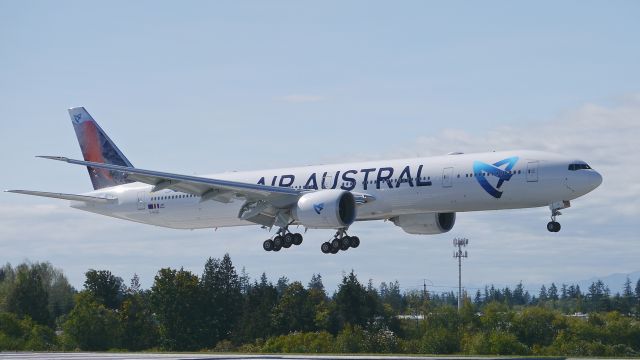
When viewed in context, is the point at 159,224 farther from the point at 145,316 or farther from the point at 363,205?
the point at 145,316

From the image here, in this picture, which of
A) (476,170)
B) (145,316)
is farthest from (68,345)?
(476,170)

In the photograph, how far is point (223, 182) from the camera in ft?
180

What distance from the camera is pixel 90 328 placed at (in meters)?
102

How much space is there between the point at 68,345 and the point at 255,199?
158 ft

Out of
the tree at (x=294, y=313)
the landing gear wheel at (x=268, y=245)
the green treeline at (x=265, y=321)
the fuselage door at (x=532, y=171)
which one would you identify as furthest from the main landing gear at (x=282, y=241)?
the tree at (x=294, y=313)

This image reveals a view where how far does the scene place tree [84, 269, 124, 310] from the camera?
122m

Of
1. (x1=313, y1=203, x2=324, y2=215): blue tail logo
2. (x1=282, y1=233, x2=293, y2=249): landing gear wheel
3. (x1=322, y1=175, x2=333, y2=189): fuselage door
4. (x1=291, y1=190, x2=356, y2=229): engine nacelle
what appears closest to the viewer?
(x1=291, y1=190, x2=356, y2=229): engine nacelle

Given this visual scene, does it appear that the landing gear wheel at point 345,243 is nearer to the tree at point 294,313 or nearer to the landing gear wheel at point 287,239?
the landing gear wheel at point 287,239

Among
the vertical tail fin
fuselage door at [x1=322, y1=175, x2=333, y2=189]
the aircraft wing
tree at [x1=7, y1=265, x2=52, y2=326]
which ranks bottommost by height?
tree at [x1=7, y1=265, x2=52, y2=326]

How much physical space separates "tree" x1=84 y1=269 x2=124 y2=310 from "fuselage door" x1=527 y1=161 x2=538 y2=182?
265 feet

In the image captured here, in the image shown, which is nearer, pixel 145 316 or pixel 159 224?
pixel 159 224

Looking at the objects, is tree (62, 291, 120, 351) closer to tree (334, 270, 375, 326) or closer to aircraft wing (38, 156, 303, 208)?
tree (334, 270, 375, 326)

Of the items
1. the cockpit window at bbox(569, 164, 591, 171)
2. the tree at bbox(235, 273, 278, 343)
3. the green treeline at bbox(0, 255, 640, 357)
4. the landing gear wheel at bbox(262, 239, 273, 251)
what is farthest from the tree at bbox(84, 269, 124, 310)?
the cockpit window at bbox(569, 164, 591, 171)

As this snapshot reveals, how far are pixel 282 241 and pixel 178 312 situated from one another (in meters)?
64.3
